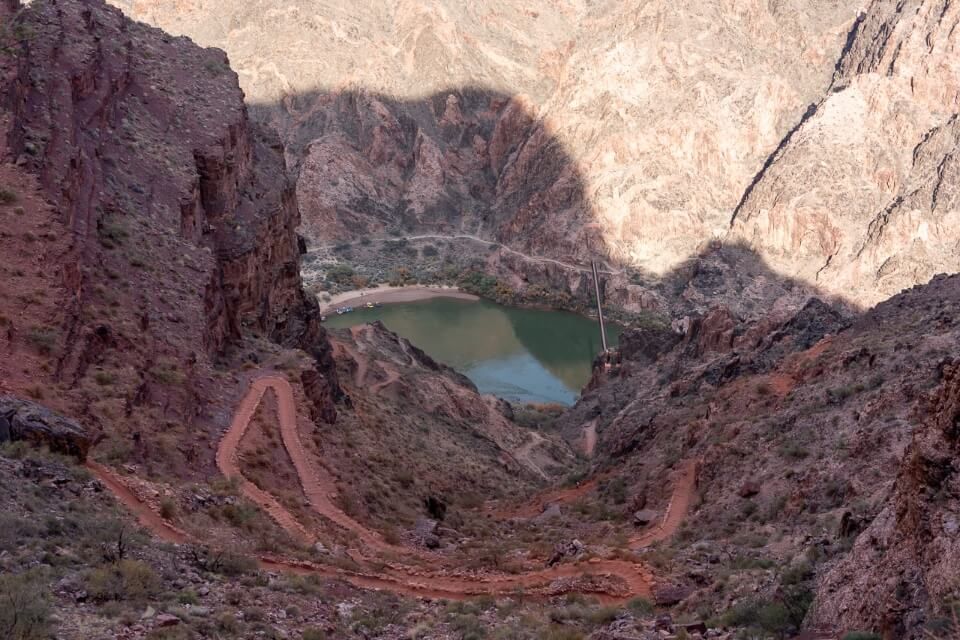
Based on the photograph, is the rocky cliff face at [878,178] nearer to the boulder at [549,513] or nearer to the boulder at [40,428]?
the boulder at [549,513]

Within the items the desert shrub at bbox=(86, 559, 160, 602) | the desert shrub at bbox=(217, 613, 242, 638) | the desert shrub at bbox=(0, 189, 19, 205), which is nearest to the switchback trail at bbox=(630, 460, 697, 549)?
the desert shrub at bbox=(217, 613, 242, 638)

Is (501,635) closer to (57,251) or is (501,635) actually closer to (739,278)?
(57,251)

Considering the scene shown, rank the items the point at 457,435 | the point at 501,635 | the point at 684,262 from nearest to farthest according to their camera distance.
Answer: the point at 501,635 < the point at 457,435 < the point at 684,262

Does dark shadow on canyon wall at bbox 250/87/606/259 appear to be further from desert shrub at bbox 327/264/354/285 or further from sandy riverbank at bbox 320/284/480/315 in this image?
sandy riverbank at bbox 320/284/480/315

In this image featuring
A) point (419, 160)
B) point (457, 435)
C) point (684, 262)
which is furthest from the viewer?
point (419, 160)

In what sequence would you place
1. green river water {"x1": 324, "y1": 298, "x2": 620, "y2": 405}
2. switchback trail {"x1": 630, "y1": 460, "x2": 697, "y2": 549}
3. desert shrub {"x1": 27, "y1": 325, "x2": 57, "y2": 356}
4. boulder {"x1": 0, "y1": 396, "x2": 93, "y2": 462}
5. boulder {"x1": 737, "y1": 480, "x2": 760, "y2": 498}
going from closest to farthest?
1. boulder {"x1": 0, "y1": 396, "x2": 93, "y2": 462}
2. desert shrub {"x1": 27, "y1": 325, "x2": 57, "y2": 356}
3. boulder {"x1": 737, "y1": 480, "x2": 760, "y2": 498}
4. switchback trail {"x1": 630, "y1": 460, "x2": 697, "y2": 549}
5. green river water {"x1": 324, "y1": 298, "x2": 620, "y2": 405}

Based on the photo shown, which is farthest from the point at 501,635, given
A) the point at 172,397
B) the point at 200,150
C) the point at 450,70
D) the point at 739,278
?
the point at 450,70
